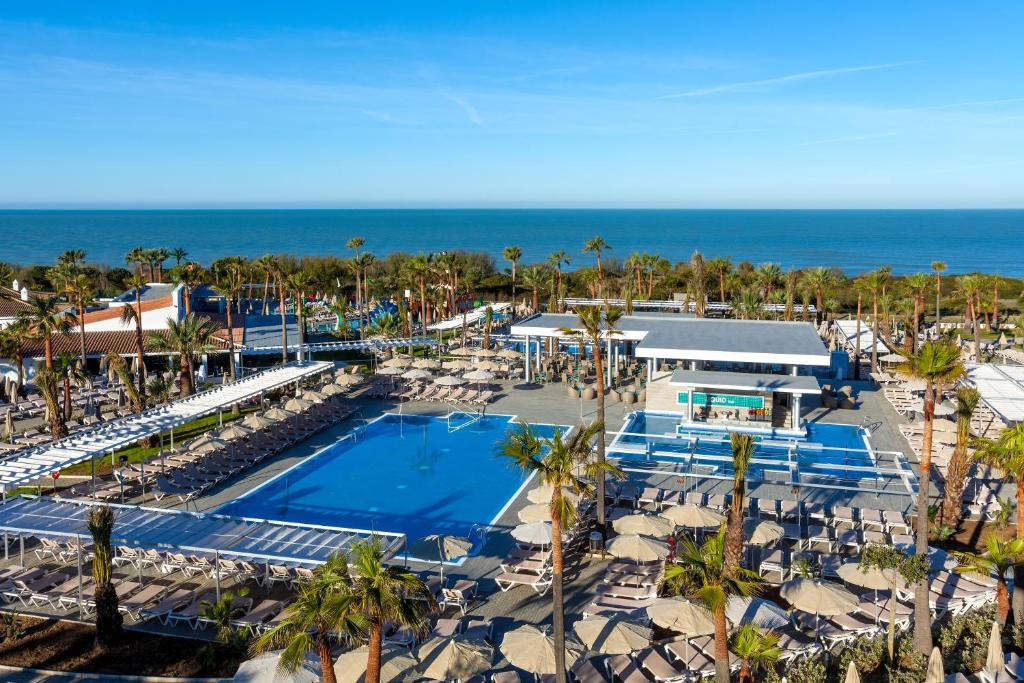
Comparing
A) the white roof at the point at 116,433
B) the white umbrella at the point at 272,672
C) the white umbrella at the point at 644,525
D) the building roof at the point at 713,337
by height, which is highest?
the building roof at the point at 713,337

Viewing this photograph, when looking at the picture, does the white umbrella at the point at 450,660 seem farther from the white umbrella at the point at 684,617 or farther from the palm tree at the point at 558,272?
the palm tree at the point at 558,272

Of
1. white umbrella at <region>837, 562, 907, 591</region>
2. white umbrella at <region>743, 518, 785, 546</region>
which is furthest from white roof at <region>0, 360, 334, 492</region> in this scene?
white umbrella at <region>837, 562, 907, 591</region>

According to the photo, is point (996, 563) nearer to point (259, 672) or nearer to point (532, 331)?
point (259, 672)

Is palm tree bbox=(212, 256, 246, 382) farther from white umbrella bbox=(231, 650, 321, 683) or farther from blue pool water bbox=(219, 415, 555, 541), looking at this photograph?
white umbrella bbox=(231, 650, 321, 683)

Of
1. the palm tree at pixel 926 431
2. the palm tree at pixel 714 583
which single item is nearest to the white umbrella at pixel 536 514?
the palm tree at pixel 714 583

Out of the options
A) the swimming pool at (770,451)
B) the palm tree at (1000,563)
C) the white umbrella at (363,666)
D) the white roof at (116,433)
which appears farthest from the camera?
the swimming pool at (770,451)

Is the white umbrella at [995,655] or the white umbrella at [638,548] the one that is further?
the white umbrella at [638,548]

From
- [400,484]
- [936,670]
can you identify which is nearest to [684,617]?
[936,670]
